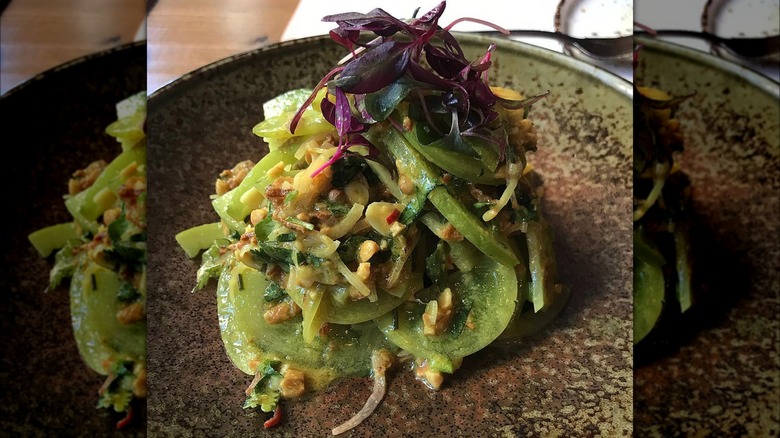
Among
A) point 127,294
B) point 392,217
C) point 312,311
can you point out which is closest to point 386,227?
point 392,217

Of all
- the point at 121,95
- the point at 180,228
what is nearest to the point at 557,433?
the point at 180,228

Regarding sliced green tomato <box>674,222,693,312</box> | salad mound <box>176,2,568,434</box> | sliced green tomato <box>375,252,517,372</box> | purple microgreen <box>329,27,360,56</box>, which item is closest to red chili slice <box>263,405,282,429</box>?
salad mound <box>176,2,568,434</box>

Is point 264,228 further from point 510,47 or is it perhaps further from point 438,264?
point 510,47

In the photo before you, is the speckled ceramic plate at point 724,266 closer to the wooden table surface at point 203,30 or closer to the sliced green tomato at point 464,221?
the sliced green tomato at point 464,221

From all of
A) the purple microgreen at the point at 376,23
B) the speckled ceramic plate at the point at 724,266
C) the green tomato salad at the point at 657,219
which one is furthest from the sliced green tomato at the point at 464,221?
the speckled ceramic plate at the point at 724,266

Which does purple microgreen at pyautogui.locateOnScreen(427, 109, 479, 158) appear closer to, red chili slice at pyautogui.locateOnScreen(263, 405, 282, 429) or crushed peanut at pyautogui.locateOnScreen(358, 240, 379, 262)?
crushed peanut at pyautogui.locateOnScreen(358, 240, 379, 262)

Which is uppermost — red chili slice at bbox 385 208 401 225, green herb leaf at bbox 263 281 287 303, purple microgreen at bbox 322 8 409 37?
purple microgreen at bbox 322 8 409 37
